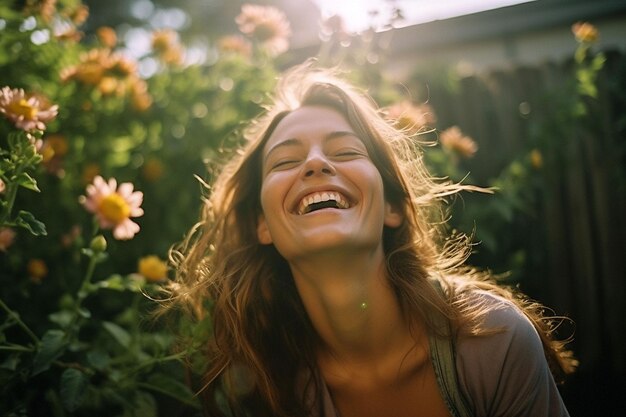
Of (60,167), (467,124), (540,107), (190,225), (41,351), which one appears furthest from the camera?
(467,124)

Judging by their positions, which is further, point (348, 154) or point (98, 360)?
point (348, 154)

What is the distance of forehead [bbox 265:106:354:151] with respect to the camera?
5.97 ft

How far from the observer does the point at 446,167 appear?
273cm

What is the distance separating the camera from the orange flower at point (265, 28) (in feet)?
9.16

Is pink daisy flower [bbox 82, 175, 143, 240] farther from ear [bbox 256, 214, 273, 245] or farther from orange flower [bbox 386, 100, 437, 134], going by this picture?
orange flower [bbox 386, 100, 437, 134]

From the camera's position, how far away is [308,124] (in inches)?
72.5

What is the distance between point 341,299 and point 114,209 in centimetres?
77

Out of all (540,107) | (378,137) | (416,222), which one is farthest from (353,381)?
(540,107)

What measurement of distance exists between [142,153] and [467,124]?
2.27 meters

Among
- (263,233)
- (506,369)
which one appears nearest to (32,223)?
(263,233)

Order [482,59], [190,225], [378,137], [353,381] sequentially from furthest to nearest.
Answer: [482,59] < [190,225] < [378,137] < [353,381]

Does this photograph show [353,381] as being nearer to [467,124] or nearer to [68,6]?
[68,6]

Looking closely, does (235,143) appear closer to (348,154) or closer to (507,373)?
(348,154)

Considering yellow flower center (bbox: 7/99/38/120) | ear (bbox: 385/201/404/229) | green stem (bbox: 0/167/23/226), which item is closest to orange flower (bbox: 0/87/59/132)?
yellow flower center (bbox: 7/99/38/120)
